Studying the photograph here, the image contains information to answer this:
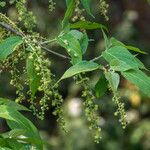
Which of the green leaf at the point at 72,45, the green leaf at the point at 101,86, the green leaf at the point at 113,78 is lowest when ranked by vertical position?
the green leaf at the point at 101,86

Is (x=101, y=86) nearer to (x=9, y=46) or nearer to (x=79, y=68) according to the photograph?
(x=79, y=68)

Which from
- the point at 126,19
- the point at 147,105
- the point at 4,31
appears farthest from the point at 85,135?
the point at 4,31

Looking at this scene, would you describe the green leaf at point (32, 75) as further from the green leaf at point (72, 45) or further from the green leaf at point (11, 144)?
the green leaf at point (11, 144)

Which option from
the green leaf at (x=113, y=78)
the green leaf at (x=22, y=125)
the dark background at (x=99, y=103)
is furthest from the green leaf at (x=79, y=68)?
the dark background at (x=99, y=103)

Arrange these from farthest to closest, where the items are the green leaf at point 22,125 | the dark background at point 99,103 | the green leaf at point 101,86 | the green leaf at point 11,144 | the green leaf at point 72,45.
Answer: the dark background at point 99,103 < the green leaf at point 101,86 < the green leaf at point 72,45 < the green leaf at point 22,125 < the green leaf at point 11,144

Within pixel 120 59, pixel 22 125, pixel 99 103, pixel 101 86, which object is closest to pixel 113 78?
pixel 120 59

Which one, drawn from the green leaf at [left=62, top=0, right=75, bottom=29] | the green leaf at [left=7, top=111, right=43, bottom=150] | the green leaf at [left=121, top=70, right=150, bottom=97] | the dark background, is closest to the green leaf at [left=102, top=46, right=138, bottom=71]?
the green leaf at [left=121, top=70, right=150, bottom=97]

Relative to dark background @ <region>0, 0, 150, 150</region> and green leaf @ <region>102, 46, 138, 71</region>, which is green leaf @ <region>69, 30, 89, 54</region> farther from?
dark background @ <region>0, 0, 150, 150</region>
